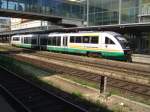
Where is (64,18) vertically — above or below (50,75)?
above

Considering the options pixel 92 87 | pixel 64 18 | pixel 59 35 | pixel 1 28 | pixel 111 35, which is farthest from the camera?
pixel 1 28

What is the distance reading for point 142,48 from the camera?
43.5 m

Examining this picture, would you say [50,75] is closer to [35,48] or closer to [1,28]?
A: [35,48]

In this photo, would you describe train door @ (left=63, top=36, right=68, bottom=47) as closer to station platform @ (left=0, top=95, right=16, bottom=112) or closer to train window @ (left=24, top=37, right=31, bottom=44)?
train window @ (left=24, top=37, right=31, bottom=44)

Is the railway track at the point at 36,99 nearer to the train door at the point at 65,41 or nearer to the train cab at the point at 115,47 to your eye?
the train cab at the point at 115,47

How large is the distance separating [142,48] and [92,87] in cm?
3158

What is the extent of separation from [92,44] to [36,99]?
19.5 metres

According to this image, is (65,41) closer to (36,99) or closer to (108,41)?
(108,41)

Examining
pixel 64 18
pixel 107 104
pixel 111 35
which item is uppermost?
pixel 64 18

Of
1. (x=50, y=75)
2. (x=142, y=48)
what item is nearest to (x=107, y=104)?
(x=50, y=75)

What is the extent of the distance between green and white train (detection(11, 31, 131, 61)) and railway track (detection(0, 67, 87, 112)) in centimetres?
1372

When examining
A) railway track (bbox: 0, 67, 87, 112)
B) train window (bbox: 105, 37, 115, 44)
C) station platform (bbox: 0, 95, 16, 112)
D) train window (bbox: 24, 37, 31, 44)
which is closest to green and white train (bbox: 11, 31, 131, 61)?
train window (bbox: 105, 37, 115, 44)

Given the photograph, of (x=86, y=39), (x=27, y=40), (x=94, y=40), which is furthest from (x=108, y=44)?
(x=27, y=40)

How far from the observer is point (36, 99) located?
35.8 ft
